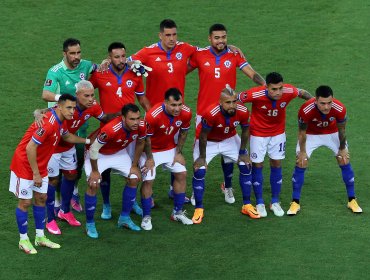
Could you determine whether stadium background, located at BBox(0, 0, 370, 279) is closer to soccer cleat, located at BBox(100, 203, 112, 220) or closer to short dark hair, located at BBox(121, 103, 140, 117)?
soccer cleat, located at BBox(100, 203, 112, 220)

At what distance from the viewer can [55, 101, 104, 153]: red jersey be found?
14.3 m

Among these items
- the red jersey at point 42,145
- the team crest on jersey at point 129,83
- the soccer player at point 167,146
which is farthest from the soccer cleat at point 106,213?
the team crest on jersey at point 129,83

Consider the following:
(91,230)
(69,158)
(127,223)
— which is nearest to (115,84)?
(69,158)

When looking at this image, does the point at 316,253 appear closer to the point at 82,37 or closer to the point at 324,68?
the point at 324,68

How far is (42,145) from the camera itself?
13.5 metres

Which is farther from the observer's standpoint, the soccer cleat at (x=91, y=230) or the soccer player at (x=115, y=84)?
the soccer player at (x=115, y=84)

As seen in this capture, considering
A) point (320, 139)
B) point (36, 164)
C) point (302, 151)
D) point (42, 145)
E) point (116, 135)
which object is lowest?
point (302, 151)

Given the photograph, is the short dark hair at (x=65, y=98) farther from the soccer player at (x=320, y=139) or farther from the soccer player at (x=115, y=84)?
the soccer player at (x=320, y=139)

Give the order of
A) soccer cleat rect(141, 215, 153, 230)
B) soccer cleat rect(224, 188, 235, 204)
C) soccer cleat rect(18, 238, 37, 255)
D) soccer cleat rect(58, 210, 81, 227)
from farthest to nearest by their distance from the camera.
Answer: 1. soccer cleat rect(224, 188, 235, 204)
2. soccer cleat rect(58, 210, 81, 227)
3. soccer cleat rect(141, 215, 153, 230)
4. soccer cleat rect(18, 238, 37, 255)

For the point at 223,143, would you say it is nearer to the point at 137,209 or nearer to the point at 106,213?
the point at 137,209

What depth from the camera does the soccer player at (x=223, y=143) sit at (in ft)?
47.8

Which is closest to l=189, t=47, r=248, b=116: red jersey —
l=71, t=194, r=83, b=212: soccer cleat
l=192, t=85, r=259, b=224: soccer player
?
l=192, t=85, r=259, b=224: soccer player

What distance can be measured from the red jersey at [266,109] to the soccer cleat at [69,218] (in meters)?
2.82

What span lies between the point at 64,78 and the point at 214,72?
7.20ft
